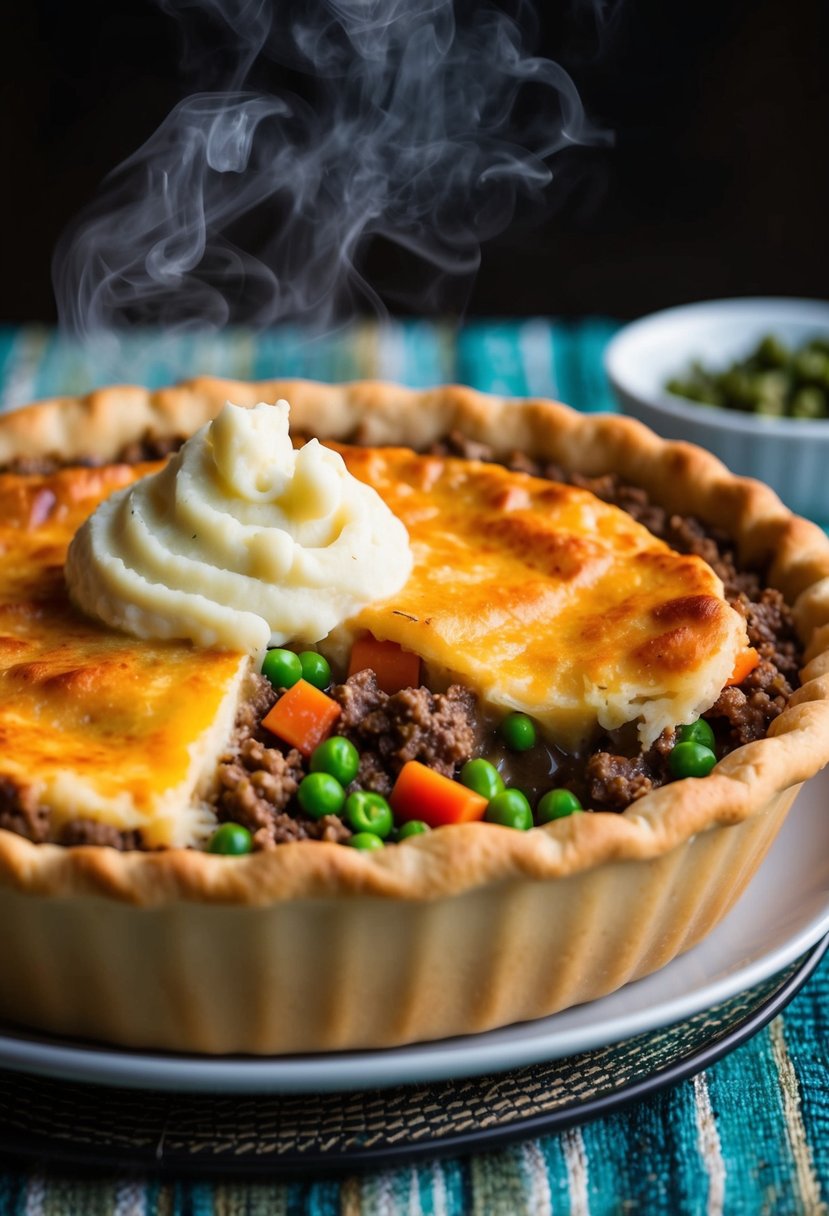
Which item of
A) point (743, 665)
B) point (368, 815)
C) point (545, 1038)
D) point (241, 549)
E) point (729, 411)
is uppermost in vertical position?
point (241, 549)

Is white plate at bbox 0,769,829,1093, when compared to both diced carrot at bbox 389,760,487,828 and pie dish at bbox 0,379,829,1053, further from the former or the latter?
diced carrot at bbox 389,760,487,828

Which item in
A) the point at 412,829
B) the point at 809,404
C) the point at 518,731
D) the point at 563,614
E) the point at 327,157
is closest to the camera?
the point at 412,829

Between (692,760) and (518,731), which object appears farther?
(518,731)

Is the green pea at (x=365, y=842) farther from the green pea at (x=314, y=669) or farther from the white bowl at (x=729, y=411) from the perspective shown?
the white bowl at (x=729, y=411)

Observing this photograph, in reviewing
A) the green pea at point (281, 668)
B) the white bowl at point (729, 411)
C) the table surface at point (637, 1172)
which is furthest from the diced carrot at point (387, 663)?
the white bowl at point (729, 411)

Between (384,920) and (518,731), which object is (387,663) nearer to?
(518,731)

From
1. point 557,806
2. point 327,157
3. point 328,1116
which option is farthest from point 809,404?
point 328,1116

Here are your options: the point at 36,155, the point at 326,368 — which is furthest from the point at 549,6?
the point at 36,155
